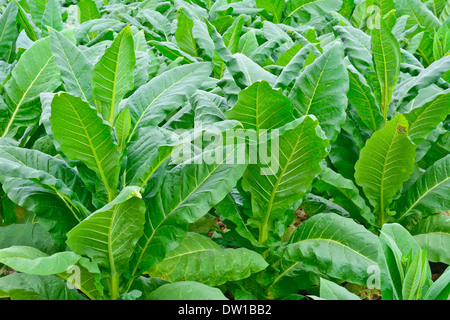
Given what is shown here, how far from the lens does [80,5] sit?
3402 millimetres

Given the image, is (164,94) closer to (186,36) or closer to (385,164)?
(385,164)

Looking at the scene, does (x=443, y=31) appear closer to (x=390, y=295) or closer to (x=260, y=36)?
(x=260, y=36)

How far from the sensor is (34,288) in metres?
1.57

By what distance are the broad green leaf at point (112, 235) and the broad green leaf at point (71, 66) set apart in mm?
456

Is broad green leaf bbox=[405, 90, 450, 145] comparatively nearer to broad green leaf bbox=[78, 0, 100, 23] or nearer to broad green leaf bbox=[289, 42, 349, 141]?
broad green leaf bbox=[289, 42, 349, 141]

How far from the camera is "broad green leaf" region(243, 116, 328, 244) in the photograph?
153cm

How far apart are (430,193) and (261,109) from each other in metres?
0.82

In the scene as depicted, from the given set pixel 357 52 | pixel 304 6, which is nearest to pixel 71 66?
pixel 357 52

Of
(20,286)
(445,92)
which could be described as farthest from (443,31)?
(20,286)

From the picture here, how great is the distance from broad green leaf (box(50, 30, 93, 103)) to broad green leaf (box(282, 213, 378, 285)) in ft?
2.84

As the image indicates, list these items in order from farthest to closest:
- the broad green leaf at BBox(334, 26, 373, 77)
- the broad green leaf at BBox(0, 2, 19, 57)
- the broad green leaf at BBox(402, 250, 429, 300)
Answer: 1. the broad green leaf at BBox(0, 2, 19, 57)
2. the broad green leaf at BBox(334, 26, 373, 77)
3. the broad green leaf at BBox(402, 250, 429, 300)

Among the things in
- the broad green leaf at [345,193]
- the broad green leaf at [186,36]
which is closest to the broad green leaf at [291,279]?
the broad green leaf at [345,193]

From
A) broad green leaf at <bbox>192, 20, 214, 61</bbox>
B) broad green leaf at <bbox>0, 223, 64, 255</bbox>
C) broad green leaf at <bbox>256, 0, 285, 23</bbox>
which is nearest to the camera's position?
broad green leaf at <bbox>0, 223, 64, 255</bbox>

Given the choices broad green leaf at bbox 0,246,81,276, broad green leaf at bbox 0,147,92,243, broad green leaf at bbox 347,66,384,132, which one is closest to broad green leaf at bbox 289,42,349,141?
broad green leaf at bbox 347,66,384,132
